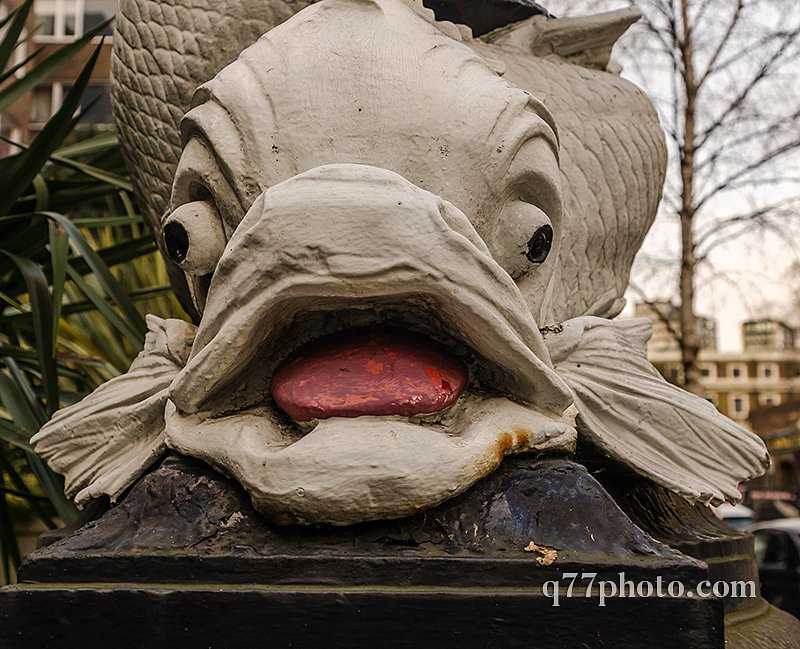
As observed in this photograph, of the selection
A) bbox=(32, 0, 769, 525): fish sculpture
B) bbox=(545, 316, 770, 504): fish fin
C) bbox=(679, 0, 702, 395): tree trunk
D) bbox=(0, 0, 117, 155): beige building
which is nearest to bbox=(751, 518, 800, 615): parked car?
bbox=(679, 0, 702, 395): tree trunk

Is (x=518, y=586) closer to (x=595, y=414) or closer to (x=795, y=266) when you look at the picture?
(x=595, y=414)

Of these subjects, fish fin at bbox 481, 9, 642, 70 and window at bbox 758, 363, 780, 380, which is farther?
window at bbox 758, 363, 780, 380

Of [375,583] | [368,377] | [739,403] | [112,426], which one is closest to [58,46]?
[112,426]

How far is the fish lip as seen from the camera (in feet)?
3.53

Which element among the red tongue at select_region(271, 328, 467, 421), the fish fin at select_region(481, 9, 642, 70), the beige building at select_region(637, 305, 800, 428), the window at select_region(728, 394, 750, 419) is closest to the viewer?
the red tongue at select_region(271, 328, 467, 421)

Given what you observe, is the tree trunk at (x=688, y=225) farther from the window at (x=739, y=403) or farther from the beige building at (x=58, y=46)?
the window at (x=739, y=403)

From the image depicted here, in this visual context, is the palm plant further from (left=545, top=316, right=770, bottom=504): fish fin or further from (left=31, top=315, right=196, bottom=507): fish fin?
(left=545, top=316, right=770, bottom=504): fish fin

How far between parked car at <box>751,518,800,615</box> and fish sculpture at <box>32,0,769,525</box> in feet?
13.6

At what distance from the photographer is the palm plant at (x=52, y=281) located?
2.15m

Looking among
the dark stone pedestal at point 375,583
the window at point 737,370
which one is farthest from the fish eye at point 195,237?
the window at point 737,370

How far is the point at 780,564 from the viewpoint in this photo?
5375 millimetres

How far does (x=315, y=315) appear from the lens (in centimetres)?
122

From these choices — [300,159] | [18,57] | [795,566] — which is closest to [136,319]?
[300,159]

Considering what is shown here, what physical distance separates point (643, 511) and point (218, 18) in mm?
1179
